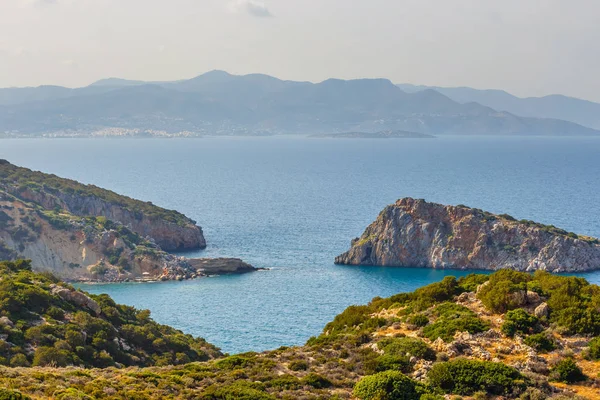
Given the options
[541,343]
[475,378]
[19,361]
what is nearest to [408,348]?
[475,378]

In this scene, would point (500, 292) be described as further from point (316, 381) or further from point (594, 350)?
point (316, 381)

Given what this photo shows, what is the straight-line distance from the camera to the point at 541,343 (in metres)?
30.9

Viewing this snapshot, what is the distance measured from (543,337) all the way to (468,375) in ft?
17.4

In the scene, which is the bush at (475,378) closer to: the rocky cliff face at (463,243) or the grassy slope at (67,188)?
the rocky cliff face at (463,243)

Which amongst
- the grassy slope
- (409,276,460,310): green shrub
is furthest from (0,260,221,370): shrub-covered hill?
the grassy slope

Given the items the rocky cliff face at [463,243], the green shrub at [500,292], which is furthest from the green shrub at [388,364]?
the rocky cliff face at [463,243]

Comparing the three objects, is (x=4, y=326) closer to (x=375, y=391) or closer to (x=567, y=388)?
(x=375, y=391)

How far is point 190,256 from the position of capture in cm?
11888

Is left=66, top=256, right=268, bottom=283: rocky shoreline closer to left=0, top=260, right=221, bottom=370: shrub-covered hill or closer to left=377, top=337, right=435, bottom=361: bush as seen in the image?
left=0, top=260, right=221, bottom=370: shrub-covered hill

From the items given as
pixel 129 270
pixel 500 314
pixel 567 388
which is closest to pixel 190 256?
pixel 129 270

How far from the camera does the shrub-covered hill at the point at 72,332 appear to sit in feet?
141

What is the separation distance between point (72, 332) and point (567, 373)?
30.3 metres

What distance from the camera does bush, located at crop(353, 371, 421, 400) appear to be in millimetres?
26484

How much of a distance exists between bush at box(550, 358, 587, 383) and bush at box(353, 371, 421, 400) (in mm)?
5567
